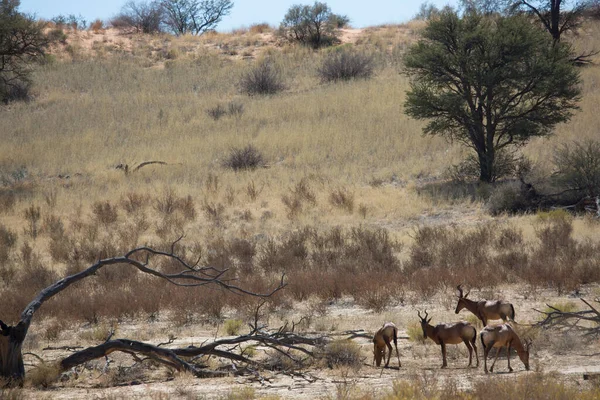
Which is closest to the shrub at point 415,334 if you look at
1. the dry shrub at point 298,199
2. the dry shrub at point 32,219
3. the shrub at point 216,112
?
the dry shrub at point 298,199

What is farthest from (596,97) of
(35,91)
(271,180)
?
(35,91)

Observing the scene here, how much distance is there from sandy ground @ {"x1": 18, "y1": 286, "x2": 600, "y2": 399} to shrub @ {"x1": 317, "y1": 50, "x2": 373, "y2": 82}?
32856mm

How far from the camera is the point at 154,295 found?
1258 cm

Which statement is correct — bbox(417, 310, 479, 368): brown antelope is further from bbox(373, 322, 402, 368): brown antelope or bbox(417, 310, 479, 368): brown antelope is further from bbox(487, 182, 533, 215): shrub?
bbox(487, 182, 533, 215): shrub

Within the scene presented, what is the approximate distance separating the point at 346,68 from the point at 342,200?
21620 mm

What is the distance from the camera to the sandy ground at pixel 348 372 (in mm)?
7180

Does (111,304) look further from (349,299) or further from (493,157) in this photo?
(493,157)

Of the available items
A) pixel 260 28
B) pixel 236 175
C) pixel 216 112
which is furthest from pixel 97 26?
pixel 236 175

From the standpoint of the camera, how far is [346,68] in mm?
42469

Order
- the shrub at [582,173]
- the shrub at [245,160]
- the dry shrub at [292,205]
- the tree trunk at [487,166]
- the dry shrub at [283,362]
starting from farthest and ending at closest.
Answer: the shrub at [245,160] → the tree trunk at [487,166] → the dry shrub at [292,205] → the shrub at [582,173] → the dry shrub at [283,362]

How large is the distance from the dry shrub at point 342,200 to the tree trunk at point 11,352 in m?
14.8

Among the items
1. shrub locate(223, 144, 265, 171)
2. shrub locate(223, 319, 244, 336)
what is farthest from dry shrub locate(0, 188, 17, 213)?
shrub locate(223, 319, 244, 336)

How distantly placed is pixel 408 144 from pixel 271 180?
6.68 meters

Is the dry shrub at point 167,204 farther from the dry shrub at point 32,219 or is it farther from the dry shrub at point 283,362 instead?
the dry shrub at point 283,362
